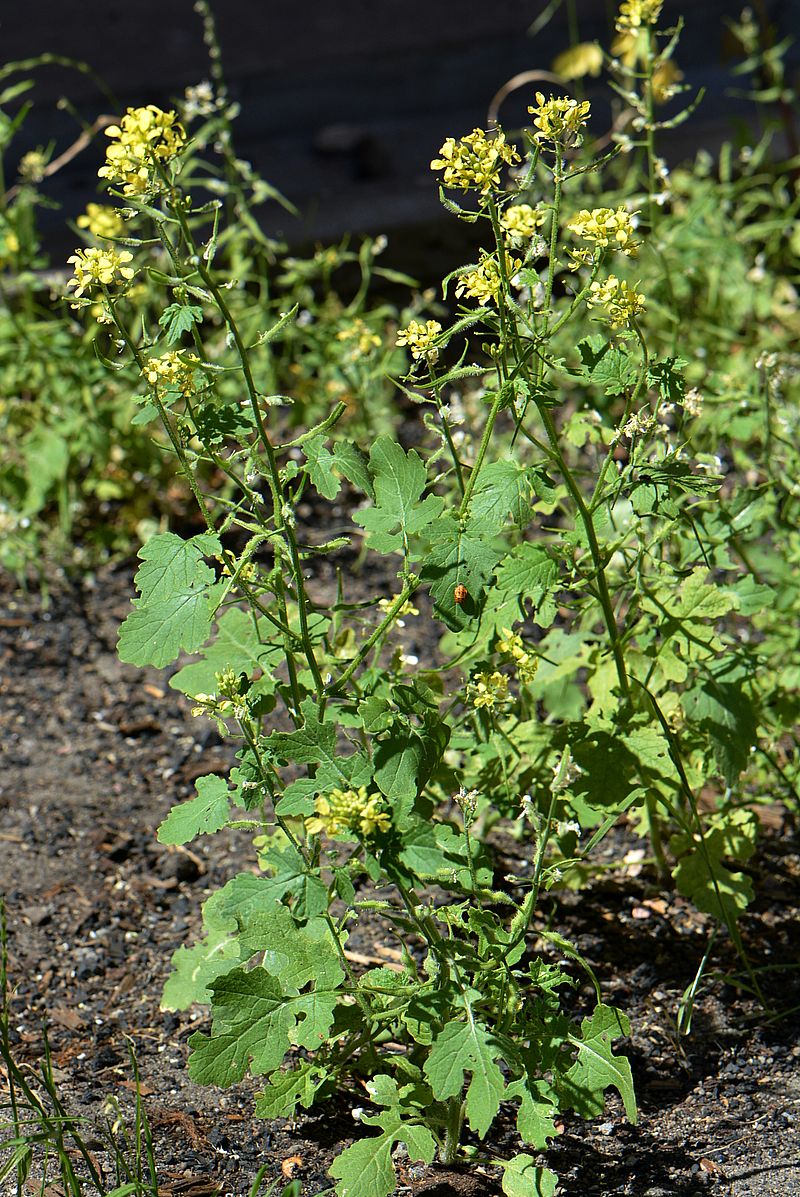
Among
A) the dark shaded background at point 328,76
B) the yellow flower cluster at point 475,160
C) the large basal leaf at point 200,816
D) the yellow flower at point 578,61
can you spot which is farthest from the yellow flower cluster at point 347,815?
the dark shaded background at point 328,76

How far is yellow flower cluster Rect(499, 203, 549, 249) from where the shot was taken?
1.87m

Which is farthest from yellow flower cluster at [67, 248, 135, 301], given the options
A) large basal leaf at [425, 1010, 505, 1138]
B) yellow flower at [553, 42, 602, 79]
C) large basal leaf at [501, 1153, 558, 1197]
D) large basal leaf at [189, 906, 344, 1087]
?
yellow flower at [553, 42, 602, 79]

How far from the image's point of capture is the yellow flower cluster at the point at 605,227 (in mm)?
1796

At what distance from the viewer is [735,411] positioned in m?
2.91

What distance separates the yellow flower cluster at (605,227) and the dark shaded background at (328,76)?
10.4ft

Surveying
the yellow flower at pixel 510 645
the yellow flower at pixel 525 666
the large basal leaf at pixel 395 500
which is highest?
the large basal leaf at pixel 395 500

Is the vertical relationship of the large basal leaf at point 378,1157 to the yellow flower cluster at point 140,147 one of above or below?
below

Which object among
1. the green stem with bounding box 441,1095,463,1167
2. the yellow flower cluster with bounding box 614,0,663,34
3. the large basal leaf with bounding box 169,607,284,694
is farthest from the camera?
the yellow flower cluster with bounding box 614,0,663,34

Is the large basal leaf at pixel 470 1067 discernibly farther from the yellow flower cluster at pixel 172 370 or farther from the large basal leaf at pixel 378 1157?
the yellow flower cluster at pixel 172 370

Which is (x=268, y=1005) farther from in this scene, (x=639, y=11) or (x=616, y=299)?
(x=639, y=11)

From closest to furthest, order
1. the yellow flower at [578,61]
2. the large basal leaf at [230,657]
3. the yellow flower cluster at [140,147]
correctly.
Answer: the yellow flower cluster at [140,147]
the large basal leaf at [230,657]
the yellow flower at [578,61]

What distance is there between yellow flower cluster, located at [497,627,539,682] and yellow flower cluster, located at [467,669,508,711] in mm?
36

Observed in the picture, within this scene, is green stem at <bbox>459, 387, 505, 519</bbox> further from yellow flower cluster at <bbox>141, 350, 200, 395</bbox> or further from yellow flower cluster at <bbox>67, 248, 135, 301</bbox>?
yellow flower cluster at <bbox>67, 248, 135, 301</bbox>

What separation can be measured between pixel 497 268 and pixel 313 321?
283cm
